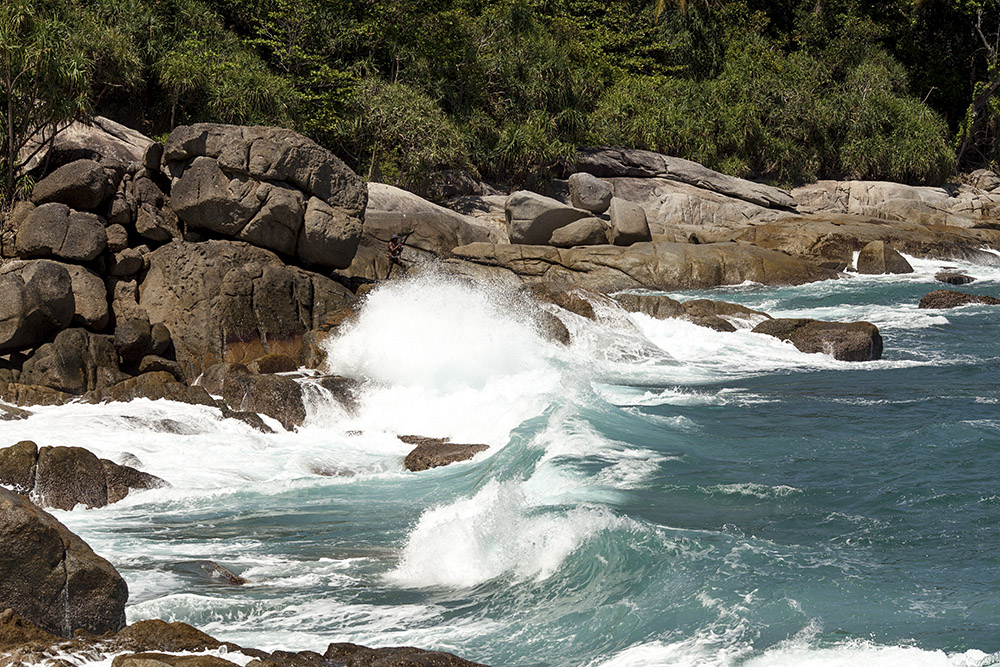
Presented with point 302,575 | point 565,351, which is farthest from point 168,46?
point 302,575

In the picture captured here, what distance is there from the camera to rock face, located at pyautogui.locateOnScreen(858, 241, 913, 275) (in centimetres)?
2978

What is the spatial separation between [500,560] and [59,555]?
12.4 ft

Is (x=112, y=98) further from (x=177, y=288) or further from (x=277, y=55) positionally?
(x=177, y=288)

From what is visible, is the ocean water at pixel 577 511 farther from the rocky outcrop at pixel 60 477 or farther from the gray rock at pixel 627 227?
the gray rock at pixel 627 227

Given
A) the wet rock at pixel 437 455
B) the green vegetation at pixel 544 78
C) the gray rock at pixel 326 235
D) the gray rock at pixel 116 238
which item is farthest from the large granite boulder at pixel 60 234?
the wet rock at pixel 437 455

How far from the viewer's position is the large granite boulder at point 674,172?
37156 millimetres

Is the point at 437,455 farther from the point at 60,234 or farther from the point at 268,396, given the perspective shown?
the point at 60,234

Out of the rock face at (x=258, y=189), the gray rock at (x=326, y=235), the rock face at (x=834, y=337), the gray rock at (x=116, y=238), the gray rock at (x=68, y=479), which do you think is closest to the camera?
the gray rock at (x=68, y=479)

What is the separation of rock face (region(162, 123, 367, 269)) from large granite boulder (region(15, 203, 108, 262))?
1.86m

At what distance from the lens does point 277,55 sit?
114 ft

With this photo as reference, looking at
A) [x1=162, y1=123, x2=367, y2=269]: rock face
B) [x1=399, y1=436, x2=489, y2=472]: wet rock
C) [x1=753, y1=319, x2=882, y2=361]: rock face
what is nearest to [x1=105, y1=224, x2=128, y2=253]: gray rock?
[x1=162, y1=123, x2=367, y2=269]: rock face

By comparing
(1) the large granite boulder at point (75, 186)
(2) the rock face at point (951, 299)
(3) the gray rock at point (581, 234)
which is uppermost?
(1) the large granite boulder at point (75, 186)

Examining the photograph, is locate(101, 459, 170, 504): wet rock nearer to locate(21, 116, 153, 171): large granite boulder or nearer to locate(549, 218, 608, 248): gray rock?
locate(21, 116, 153, 171): large granite boulder

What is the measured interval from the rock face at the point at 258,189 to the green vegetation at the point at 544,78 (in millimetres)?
2737
